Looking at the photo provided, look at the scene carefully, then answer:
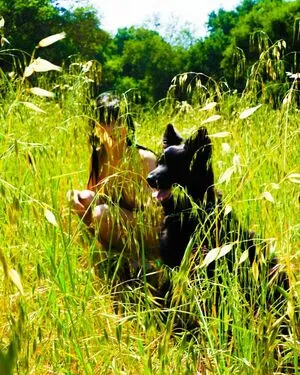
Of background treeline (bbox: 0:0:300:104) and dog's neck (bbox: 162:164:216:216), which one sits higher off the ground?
background treeline (bbox: 0:0:300:104)

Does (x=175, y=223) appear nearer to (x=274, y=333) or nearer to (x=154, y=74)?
(x=274, y=333)

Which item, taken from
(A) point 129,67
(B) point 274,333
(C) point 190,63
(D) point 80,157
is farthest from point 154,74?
(B) point 274,333

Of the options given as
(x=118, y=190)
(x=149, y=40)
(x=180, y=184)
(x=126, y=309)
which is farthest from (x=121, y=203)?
(x=149, y=40)

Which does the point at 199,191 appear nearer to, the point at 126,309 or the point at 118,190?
the point at 118,190

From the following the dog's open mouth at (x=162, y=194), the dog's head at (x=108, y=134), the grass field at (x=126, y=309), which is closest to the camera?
the grass field at (x=126, y=309)

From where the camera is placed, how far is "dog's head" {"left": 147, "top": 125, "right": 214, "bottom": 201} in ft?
6.34

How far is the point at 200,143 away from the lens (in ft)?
6.33

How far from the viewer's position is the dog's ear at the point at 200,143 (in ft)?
6.20

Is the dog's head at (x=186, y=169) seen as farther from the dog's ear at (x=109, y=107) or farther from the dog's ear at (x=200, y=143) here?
the dog's ear at (x=109, y=107)

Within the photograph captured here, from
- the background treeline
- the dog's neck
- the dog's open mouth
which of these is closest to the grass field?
the dog's neck

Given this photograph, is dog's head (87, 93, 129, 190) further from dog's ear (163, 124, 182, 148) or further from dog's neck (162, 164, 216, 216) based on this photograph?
dog's neck (162, 164, 216, 216)

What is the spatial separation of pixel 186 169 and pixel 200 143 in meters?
0.10

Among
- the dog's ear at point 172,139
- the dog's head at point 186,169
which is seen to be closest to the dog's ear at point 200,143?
the dog's head at point 186,169

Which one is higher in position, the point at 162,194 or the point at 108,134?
the point at 108,134
